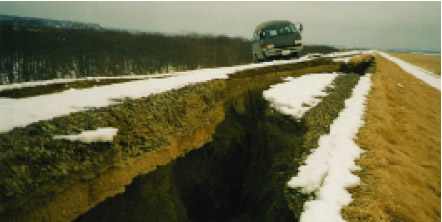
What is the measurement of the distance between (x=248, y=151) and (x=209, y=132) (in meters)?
0.99

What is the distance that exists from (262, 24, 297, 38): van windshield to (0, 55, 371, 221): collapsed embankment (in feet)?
23.3

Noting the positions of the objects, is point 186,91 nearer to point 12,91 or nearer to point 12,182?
point 12,182

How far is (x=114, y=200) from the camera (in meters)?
2.88

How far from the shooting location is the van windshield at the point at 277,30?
40.9 ft

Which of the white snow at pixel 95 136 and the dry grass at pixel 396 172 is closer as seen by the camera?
the dry grass at pixel 396 172

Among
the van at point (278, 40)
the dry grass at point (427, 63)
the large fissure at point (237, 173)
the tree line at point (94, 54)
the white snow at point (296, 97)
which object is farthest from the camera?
the dry grass at point (427, 63)

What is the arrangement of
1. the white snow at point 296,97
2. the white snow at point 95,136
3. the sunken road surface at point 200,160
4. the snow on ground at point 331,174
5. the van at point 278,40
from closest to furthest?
1. the snow on ground at point 331,174
2. the sunken road surface at point 200,160
3. the white snow at point 95,136
4. the white snow at point 296,97
5. the van at point 278,40

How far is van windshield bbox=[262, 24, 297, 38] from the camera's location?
1248 centimetres

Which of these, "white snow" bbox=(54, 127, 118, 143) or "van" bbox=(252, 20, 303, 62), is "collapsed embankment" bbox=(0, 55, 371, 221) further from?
"van" bbox=(252, 20, 303, 62)

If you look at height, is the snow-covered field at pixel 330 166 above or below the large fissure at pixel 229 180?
above

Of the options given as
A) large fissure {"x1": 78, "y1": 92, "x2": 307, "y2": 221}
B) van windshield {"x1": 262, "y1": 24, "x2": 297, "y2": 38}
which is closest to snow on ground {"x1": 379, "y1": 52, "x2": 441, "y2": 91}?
van windshield {"x1": 262, "y1": 24, "x2": 297, "y2": 38}

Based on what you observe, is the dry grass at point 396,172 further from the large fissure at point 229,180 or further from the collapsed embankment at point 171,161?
the large fissure at point 229,180

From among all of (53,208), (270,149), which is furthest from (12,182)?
(270,149)

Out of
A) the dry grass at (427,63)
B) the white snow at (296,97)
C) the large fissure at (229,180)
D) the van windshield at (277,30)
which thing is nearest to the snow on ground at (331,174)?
the large fissure at (229,180)
